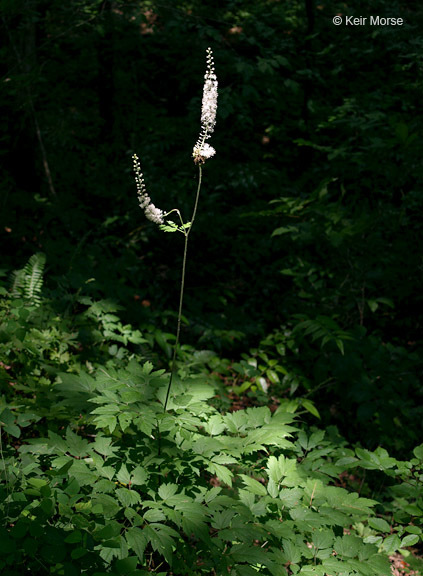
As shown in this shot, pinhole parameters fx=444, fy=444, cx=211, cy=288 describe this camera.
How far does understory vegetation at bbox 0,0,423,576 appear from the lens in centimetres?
202

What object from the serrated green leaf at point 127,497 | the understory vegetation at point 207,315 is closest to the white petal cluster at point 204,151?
the understory vegetation at point 207,315

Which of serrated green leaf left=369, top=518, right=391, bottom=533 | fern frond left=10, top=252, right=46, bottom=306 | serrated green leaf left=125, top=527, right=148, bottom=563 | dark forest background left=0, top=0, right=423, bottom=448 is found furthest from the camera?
dark forest background left=0, top=0, right=423, bottom=448

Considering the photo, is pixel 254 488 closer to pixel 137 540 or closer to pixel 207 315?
pixel 137 540

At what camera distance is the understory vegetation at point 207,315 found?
79.6 inches

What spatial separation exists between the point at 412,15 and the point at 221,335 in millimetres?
9714

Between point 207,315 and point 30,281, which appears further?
point 207,315

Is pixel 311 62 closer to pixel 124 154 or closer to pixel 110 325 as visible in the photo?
pixel 124 154

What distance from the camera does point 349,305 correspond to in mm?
4559

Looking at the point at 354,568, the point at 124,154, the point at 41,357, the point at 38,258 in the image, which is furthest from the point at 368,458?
the point at 124,154

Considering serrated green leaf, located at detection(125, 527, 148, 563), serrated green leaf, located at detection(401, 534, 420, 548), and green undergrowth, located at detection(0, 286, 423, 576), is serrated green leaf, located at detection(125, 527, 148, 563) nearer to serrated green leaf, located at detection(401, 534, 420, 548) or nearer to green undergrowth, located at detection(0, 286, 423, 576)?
green undergrowth, located at detection(0, 286, 423, 576)

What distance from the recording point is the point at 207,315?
536 centimetres

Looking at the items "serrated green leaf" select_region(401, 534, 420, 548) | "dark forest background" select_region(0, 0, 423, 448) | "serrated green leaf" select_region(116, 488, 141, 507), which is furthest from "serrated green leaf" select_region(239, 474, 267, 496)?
"dark forest background" select_region(0, 0, 423, 448)

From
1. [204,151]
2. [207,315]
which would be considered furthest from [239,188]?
[204,151]

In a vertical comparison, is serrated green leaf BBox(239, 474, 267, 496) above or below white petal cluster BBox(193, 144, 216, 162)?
below
